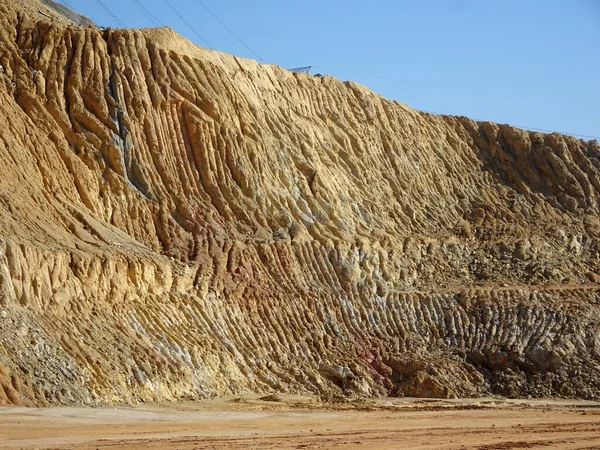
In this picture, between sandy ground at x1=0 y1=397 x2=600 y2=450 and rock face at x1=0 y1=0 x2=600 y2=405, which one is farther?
rock face at x1=0 y1=0 x2=600 y2=405

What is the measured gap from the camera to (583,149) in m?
61.8

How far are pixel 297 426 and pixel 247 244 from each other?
15802 mm

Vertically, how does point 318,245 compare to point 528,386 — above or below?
above

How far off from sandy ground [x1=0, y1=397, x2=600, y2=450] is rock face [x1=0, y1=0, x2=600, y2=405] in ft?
7.60

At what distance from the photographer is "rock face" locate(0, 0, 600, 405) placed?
1325 inches

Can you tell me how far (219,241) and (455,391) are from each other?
34.9ft

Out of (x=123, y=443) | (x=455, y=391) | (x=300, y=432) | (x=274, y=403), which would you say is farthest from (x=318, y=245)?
(x=123, y=443)

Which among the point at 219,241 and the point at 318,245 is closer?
the point at 219,241

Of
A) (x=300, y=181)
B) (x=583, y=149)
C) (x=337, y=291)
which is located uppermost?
(x=583, y=149)

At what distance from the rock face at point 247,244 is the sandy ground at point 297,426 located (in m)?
2.32

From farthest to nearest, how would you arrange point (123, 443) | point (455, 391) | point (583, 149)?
point (583, 149)
point (455, 391)
point (123, 443)

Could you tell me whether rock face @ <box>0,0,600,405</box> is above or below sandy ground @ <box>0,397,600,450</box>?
above

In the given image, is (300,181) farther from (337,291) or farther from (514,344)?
(514,344)

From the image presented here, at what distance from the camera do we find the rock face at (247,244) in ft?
110
